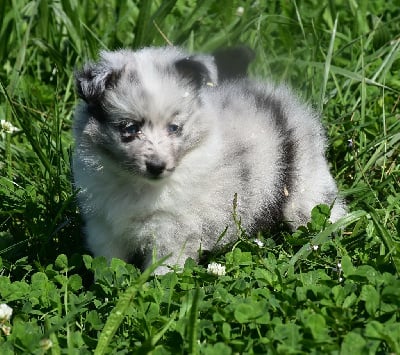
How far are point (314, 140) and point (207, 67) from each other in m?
0.88

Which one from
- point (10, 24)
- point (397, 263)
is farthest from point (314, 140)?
point (10, 24)

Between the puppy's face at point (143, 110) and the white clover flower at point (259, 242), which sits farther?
the white clover flower at point (259, 242)

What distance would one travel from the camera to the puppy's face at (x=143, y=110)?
3.83 m

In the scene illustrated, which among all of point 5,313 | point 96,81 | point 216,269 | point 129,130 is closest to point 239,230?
point 216,269

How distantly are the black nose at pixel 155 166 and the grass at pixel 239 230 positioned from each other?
0.48 metres

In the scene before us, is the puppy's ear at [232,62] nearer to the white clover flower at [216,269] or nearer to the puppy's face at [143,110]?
the puppy's face at [143,110]

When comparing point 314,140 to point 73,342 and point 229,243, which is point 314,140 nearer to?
point 229,243

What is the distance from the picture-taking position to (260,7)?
6.26 meters

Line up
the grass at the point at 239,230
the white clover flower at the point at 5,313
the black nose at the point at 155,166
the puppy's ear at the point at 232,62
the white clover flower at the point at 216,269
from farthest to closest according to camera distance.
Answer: the puppy's ear at the point at 232,62
the white clover flower at the point at 216,269
the black nose at the point at 155,166
the white clover flower at the point at 5,313
the grass at the point at 239,230

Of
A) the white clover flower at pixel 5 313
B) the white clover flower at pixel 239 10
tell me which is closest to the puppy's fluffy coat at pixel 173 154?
the white clover flower at pixel 5 313

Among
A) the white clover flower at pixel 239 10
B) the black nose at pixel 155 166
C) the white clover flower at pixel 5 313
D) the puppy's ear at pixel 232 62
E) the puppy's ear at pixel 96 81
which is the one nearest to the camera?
the white clover flower at pixel 5 313

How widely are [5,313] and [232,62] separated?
1995mm

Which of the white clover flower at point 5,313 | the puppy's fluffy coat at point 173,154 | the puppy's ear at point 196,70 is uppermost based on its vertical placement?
the puppy's ear at point 196,70

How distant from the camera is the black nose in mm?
3787
